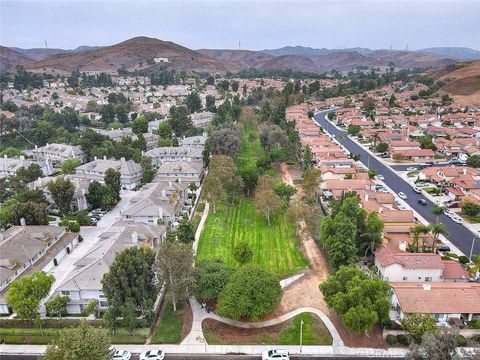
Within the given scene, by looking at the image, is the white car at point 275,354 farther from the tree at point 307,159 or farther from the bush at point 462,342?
the tree at point 307,159

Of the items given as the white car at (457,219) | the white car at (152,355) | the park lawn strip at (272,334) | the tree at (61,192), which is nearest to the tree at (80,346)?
the white car at (152,355)

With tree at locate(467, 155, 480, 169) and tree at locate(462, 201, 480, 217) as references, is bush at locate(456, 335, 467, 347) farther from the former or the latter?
tree at locate(467, 155, 480, 169)

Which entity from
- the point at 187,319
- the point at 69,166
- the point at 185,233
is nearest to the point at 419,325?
the point at 187,319

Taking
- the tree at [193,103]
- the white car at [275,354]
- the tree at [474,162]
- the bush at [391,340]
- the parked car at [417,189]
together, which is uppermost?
the tree at [193,103]

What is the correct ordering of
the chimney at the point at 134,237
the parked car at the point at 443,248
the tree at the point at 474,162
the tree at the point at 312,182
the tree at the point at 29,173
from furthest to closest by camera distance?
the tree at the point at 474,162, the tree at the point at 29,173, the tree at the point at 312,182, the parked car at the point at 443,248, the chimney at the point at 134,237

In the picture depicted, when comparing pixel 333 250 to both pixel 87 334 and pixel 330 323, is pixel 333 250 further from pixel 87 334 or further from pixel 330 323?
pixel 87 334

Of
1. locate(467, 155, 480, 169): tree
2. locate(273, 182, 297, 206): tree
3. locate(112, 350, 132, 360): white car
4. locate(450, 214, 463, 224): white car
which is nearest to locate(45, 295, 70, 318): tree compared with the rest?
locate(112, 350, 132, 360): white car

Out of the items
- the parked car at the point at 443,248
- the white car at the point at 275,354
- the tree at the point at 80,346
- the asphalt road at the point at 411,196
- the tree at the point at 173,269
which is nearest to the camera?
the tree at the point at 80,346
